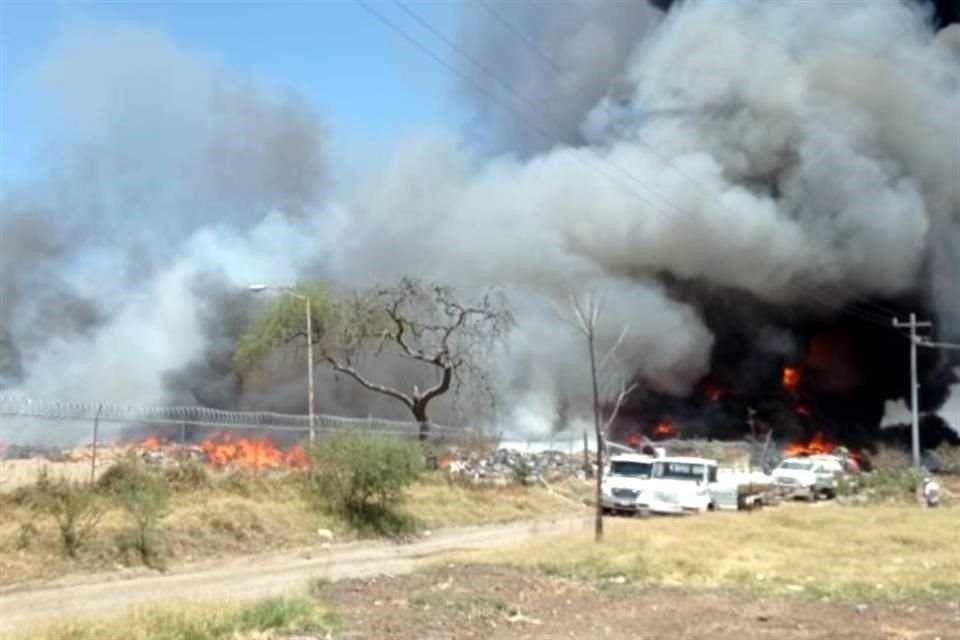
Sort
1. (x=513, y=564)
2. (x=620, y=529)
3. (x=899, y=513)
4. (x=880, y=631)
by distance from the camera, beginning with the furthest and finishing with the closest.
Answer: (x=899, y=513) → (x=620, y=529) → (x=513, y=564) → (x=880, y=631)

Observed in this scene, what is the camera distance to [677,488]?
4034 centimetres

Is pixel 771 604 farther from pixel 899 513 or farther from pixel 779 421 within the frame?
pixel 779 421

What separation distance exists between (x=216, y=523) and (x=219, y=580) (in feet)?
14.3

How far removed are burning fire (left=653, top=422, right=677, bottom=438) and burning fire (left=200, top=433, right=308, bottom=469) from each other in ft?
107

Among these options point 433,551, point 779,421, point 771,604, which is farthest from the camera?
point 779,421

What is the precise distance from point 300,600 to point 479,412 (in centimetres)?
4098

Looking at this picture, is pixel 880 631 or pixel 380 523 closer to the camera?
pixel 880 631

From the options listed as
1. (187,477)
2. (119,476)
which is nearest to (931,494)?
(187,477)

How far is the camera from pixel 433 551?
2917 cm

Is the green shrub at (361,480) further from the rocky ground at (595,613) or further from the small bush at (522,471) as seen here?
the small bush at (522,471)

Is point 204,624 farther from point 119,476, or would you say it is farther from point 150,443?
point 150,443

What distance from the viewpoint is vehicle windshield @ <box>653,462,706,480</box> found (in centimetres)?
4109

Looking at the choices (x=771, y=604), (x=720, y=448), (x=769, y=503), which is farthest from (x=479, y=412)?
(x=771, y=604)

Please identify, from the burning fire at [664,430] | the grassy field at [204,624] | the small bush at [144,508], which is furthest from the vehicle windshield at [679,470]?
the grassy field at [204,624]
